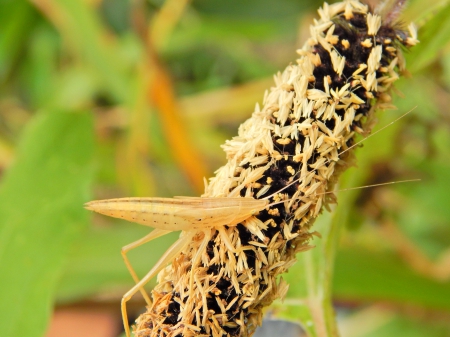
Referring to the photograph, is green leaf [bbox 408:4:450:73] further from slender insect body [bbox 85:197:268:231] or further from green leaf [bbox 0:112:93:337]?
green leaf [bbox 0:112:93:337]

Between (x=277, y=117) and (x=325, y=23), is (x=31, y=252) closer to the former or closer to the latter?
(x=277, y=117)

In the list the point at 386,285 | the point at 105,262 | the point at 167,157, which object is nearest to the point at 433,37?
the point at 386,285

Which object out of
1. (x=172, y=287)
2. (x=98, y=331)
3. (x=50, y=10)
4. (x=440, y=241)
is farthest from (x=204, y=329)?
(x=50, y=10)

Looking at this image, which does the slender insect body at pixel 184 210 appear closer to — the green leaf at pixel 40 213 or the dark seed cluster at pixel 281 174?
the dark seed cluster at pixel 281 174

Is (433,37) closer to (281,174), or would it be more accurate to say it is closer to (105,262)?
(281,174)

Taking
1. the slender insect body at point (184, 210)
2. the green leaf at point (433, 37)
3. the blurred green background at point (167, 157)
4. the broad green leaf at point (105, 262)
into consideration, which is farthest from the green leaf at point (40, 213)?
the green leaf at point (433, 37)

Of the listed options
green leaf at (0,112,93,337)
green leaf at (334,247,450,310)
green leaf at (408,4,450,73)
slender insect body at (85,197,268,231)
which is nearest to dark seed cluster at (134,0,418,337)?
slender insect body at (85,197,268,231)
